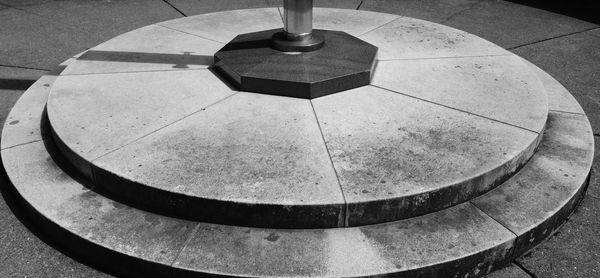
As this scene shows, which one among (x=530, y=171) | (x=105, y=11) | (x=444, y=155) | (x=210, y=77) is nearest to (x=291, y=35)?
(x=210, y=77)

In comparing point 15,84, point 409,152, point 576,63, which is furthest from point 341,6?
point 409,152

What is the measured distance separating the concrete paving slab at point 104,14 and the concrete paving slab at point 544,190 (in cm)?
575

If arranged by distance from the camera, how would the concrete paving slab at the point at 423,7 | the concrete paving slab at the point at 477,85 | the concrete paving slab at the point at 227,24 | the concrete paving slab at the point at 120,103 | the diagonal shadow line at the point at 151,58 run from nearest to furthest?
the concrete paving slab at the point at 120,103 → the concrete paving slab at the point at 477,85 → the diagonal shadow line at the point at 151,58 → the concrete paving slab at the point at 227,24 → the concrete paving slab at the point at 423,7

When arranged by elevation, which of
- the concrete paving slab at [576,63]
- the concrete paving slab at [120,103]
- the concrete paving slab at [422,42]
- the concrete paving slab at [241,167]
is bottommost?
the concrete paving slab at [576,63]

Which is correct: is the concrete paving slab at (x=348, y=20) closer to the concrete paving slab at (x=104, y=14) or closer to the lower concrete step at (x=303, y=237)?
the concrete paving slab at (x=104, y=14)

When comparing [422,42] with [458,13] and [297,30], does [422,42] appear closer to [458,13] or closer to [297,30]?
[297,30]

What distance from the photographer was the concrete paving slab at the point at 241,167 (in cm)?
314

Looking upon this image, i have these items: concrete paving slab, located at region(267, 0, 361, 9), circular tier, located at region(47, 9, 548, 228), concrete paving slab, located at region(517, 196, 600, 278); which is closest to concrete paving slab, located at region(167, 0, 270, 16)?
concrete paving slab, located at region(267, 0, 361, 9)

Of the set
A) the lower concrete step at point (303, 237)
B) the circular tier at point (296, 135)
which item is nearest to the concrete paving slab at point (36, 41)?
the circular tier at point (296, 135)

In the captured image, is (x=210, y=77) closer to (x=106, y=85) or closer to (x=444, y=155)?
(x=106, y=85)

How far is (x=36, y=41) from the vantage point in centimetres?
686

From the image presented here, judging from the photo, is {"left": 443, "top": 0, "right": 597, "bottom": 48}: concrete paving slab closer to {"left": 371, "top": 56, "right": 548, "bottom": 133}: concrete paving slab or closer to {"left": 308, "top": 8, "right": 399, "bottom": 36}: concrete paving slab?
{"left": 308, "top": 8, "right": 399, "bottom": 36}: concrete paving slab

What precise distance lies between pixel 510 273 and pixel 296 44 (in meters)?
2.95

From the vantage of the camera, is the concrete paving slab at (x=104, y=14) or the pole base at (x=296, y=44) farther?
the concrete paving slab at (x=104, y=14)
